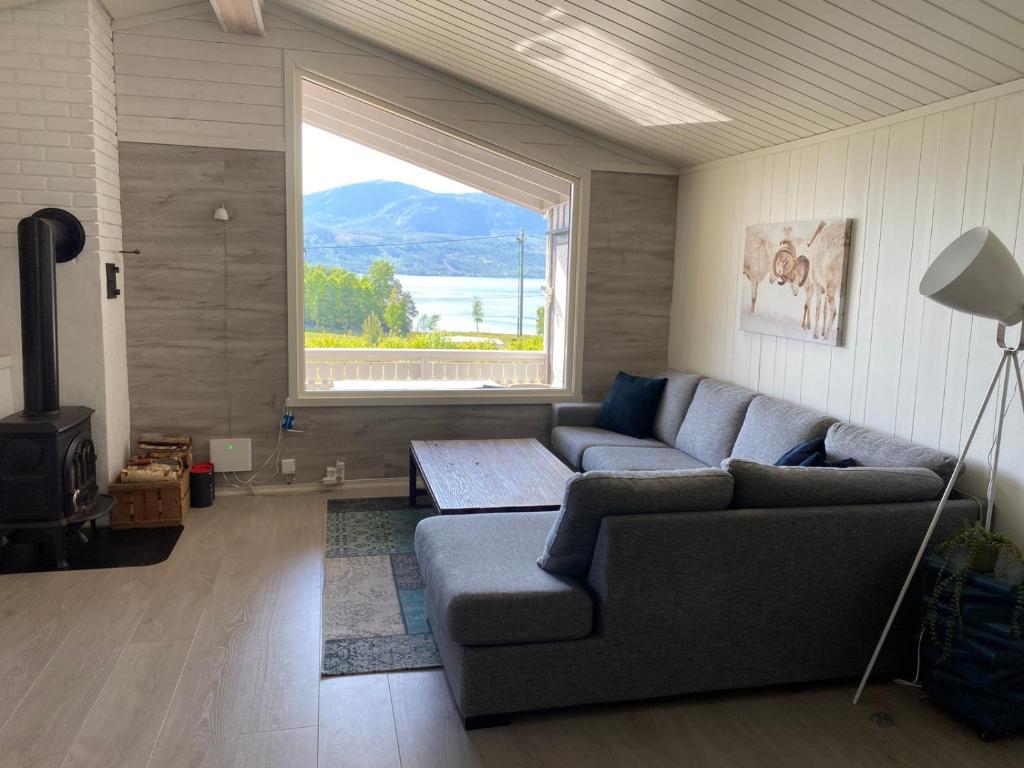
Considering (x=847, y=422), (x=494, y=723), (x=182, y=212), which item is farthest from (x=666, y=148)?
(x=494, y=723)

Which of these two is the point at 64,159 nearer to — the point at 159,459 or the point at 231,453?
the point at 159,459

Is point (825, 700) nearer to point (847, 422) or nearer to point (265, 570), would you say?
point (847, 422)

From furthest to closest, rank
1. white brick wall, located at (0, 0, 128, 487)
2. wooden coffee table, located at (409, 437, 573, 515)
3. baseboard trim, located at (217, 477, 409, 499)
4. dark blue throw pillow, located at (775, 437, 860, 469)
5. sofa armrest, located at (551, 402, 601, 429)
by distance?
sofa armrest, located at (551, 402, 601, 429), baseboard trim, located at (217, 477, 409, 499), white brick wall, located at (0, 0, 128, 487), wooden coffee table, located at (409, 437, 573, 515), dark blue throw pillow, located at (775, 437, 860, 469)

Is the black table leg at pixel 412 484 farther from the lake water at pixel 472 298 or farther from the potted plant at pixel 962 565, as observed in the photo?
the potted plant at pixel 962 565

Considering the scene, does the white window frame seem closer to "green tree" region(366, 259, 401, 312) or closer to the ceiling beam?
the ceiling beam

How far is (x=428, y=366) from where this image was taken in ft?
20.6

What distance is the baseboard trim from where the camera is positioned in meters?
5.13

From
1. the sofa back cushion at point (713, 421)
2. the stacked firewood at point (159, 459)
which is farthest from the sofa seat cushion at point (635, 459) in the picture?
the stacked firewood at point (159, 459)

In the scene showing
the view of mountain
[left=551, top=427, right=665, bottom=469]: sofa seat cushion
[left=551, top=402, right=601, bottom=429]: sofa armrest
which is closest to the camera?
[left=551, top=427, right=665, bottom=469]: sofa seat cushion

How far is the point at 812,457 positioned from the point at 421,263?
4.11 m

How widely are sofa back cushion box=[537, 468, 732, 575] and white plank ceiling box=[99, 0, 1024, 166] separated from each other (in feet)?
5.51

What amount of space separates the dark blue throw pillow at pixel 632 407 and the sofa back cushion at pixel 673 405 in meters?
0.05

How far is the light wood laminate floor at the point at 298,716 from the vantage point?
2463 mm

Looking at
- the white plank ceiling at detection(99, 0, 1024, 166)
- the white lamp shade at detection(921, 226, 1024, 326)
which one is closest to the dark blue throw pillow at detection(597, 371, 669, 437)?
Result: the white plank ceiling at detection(99, 0, 1024, 166)
